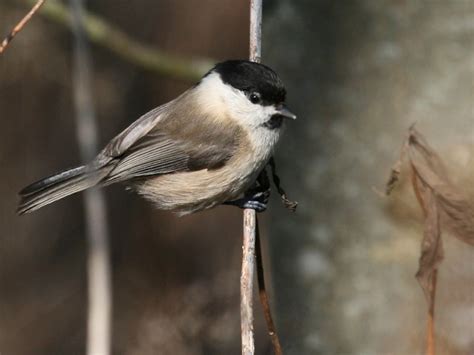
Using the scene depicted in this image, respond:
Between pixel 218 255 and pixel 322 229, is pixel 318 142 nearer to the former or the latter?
pixel 322 229

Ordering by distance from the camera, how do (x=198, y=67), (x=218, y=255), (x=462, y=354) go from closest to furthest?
(x=462, y=354)
(x=198, y=67)
(x=218, y=255)

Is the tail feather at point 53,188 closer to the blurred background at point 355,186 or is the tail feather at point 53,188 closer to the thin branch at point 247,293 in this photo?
the thin branch at point 247,293

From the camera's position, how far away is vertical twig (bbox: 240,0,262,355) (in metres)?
1.63

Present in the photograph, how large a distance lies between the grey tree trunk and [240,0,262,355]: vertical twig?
0.71 meters

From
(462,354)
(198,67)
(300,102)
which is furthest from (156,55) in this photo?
(462,354)

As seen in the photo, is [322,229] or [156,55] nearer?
[322,229]

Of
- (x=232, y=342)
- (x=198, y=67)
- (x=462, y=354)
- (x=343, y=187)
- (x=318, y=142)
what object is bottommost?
(x=462, y=354)

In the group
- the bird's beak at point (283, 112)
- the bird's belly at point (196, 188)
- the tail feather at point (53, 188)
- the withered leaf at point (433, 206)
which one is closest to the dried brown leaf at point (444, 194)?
the withered leaf at point (433, 206)

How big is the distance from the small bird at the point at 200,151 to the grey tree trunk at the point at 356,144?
43 centimetres

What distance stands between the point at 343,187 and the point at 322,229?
0.17 meters

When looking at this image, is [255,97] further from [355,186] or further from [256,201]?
[355,186]

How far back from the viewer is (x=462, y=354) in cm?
242

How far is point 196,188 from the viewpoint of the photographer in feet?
7.80

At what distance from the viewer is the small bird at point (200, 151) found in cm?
227
